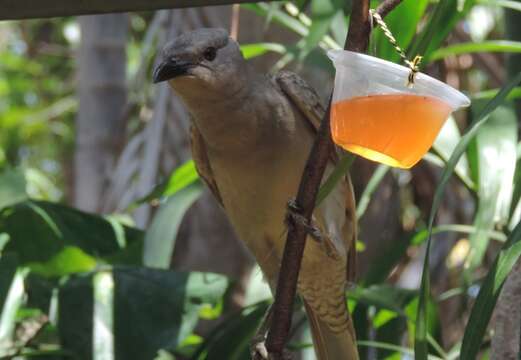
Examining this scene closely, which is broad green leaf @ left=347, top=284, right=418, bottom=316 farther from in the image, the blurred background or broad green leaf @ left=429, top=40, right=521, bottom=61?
broad green leaf @ left=429, top=40, right=521, bottom=61

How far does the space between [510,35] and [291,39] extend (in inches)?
40.9

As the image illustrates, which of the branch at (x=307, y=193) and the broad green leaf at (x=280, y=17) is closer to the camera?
the branch at (x=307, y=193)

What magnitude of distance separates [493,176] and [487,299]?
0.88 m

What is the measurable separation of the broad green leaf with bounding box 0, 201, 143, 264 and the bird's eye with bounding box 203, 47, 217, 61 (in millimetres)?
674

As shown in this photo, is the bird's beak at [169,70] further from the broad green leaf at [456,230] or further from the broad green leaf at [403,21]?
the broad green leaf at [456,230]

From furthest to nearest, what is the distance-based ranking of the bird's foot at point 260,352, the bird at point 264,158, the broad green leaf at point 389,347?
1. the broad green leaf at point 389,347
2. the bird at point 264,158
3. the bird's foot at point 260,352

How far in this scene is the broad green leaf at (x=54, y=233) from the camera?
8.45 feet

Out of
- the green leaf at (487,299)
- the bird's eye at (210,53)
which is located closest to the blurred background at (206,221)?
the bird's eye at (210,53)

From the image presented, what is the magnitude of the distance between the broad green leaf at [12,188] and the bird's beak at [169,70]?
0.83 meters

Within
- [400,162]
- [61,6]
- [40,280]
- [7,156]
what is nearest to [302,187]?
[400,162]

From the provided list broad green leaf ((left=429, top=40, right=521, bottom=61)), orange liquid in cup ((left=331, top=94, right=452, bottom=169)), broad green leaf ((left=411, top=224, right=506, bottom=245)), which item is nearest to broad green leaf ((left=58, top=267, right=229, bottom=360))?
broad green leaf ((left=411, top=224, right=506, bottom=245))

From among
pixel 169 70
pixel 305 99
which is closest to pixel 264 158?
pixel 305 99

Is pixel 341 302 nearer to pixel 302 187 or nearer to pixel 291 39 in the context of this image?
pixel 302 187

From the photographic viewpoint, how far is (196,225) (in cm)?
362
